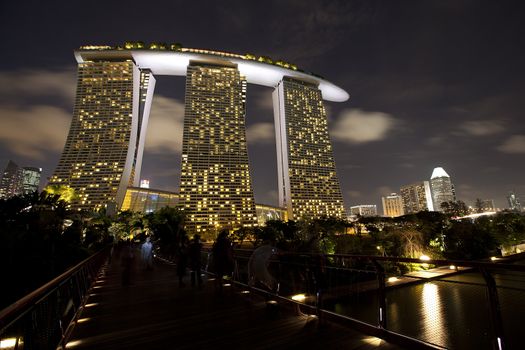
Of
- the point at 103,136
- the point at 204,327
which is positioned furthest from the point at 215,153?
the point at 204,327

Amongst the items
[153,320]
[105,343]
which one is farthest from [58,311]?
[153,320]

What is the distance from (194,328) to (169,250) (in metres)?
18.9

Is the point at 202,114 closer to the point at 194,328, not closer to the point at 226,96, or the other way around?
the point at 226,96

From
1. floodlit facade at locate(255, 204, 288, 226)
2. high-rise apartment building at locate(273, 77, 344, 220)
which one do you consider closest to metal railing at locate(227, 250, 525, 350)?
high-rise apartment building at locate(273, 77, 344, 220)

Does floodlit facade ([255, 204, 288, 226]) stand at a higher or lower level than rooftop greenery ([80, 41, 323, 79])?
lower

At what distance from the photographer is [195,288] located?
845cm

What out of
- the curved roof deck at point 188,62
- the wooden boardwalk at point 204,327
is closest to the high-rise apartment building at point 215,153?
the curved roof deck at point 188,62

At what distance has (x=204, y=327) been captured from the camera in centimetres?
455

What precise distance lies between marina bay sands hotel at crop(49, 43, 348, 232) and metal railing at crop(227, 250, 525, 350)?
215ft

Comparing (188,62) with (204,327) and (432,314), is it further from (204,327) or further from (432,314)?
(204,327)

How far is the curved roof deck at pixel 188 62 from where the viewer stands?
97875 millimetres

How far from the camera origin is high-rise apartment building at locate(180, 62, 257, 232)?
88312 millimetres

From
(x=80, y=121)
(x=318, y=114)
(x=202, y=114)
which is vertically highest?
(x=318, y=114)

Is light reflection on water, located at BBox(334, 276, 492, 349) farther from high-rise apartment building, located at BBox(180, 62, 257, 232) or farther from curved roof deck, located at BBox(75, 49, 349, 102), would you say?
curved roof deck, located at BBox(75, 49, 349, 102)
